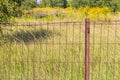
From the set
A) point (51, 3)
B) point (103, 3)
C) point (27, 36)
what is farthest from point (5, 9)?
point (51, 3)

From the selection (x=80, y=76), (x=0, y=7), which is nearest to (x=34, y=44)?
(x=80, y=76)

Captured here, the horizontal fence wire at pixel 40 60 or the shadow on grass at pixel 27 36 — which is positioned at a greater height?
the shadow on grass at pixel 27 36

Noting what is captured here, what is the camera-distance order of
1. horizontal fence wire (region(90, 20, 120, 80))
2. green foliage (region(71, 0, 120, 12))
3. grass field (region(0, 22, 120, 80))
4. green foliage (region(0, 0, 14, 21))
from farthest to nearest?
green foliage (region(71, 0, 120, 12)), green foliage (region(0, 0, 14, 21)), grass field (region(0, 22, 120, 80)), horizontal fence wire (region(90, 20, 120, 80))

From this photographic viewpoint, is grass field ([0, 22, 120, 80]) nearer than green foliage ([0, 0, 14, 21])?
Yes

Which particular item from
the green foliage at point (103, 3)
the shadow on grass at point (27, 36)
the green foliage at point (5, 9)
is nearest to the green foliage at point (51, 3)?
the green foliage at point (103, 3)

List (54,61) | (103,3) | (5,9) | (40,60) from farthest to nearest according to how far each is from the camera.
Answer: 1. (103,3)
2. (5,9)
3. (54,61)
4. (40,60)

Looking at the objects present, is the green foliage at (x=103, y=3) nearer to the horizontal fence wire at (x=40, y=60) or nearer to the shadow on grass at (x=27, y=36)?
the shadow on grass at (x=27, y=36)

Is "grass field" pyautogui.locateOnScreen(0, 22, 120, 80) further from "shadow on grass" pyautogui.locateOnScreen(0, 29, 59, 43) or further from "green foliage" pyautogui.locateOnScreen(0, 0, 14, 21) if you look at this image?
"green foliage" pyautogui.locateOnScreen(0, 0, 14, 21)

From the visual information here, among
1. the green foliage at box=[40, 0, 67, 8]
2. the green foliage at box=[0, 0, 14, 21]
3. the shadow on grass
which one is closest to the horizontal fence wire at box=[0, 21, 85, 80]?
the shadow on grass

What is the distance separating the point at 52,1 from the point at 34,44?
223 feet

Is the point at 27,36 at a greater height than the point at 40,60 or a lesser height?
greater

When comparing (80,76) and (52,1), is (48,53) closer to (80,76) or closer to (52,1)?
(80,76)

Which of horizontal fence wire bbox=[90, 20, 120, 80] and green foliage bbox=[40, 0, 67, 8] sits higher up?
horizontal fence wire bbox=[90, 20, 120, 80]

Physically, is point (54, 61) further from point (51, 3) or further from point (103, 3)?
point (51, 3)
